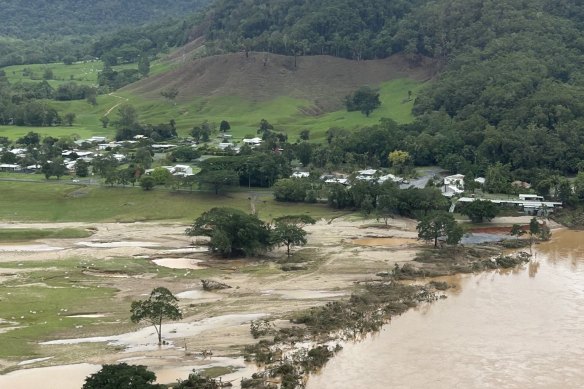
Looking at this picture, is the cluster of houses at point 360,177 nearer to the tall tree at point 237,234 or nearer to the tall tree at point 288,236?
the tall tree at point 288,236

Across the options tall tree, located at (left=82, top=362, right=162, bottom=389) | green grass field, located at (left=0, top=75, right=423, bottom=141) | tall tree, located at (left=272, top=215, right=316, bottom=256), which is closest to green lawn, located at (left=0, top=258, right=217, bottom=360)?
tall tree, located at (left=272, top=215, right=316, bottom=256)

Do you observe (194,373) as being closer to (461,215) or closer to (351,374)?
(351,374)

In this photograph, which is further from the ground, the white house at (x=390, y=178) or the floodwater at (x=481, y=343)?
the white house at (x=390, y=178)

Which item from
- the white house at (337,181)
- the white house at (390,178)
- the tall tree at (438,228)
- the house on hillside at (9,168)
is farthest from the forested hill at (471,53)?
the house on hillside at (9,168)

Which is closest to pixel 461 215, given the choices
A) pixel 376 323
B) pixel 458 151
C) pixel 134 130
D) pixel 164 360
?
pixel 458 151

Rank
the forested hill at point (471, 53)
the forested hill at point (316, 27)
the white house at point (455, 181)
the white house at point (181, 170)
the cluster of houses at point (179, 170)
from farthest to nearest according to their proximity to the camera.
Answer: the forested hill at point (316, 27) → the forested hill at point (471, 53) → the white house at point (181, 170) → the cluster of houses at point (179, 170) → the white house at point (455, 181)

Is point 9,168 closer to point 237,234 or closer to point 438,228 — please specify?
point 237,234
